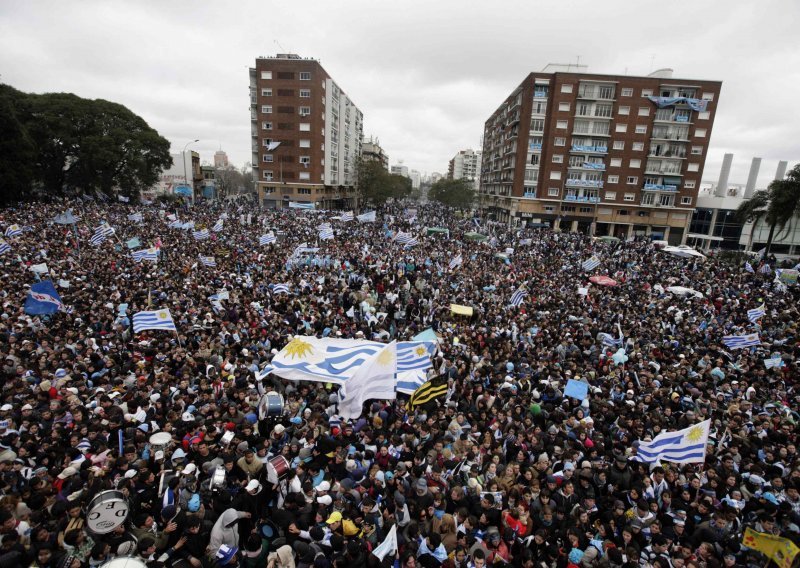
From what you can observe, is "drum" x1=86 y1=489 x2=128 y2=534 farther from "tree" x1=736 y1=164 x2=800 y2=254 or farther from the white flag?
"tree" x1=736 y1=164 x2=800 y2=254

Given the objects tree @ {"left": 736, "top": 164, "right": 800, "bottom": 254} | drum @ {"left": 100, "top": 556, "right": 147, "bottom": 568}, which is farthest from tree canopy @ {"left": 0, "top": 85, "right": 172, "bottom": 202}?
tree @ {"left": 736, "top": 164, "right": 800, "bottom": 254}

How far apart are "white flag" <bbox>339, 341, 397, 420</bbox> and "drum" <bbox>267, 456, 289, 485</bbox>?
2227 millimetres

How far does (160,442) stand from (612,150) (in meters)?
60.6

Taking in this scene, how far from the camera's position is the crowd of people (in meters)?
5.38

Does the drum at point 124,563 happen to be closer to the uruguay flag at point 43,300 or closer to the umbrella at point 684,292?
the uruguay flag at point 43,300

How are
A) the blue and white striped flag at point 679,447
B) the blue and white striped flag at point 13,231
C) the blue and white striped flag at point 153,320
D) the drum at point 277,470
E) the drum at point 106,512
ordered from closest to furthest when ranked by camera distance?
the drum at point 106,512, the drum at point 277,470, the blue and white striped flag at point 679,447, the blue and white striped flag at point 153,320, the blue and white striped flag at point 13,231

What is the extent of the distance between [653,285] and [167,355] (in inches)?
906

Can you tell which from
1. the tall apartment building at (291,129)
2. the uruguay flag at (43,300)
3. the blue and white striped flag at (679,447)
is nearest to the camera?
Result: the blue and white striped flag at (679,447)

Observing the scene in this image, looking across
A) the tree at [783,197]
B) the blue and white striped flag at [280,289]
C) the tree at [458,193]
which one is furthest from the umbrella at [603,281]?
the tree at [458,193]

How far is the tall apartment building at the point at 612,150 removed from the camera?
172 feet

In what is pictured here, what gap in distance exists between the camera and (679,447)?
7164mm

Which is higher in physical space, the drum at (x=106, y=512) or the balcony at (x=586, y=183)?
the balcony at (x=586, y=183)

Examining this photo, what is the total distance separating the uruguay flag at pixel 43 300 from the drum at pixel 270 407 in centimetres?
887

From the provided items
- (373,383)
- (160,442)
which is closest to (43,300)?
(160,442)
